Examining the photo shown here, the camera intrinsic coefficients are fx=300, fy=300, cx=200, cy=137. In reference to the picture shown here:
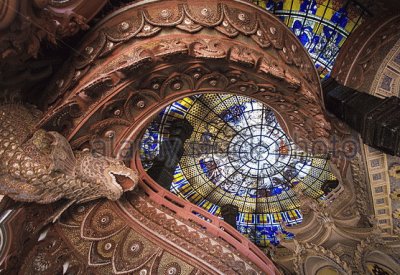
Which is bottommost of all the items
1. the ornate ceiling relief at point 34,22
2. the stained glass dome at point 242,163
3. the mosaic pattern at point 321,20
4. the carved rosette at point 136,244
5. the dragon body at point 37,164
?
the carved rosette at point 136,244

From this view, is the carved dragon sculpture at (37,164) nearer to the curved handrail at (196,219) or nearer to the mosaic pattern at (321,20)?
the curved handrail at (196,219)

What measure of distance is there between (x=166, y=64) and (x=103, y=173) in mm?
1878

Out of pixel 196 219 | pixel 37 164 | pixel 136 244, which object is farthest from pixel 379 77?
pixel 37 164

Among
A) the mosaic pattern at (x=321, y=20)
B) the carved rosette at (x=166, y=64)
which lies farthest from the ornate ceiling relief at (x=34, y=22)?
the mosaic pattern at (x=321, y=20)

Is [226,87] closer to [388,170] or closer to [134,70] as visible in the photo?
[134,70]

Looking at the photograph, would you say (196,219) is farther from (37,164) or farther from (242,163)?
(242,163)

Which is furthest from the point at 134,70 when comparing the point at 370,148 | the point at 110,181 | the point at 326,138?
the point at 370,148

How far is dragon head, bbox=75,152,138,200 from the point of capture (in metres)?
4.28

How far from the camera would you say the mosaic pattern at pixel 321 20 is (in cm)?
714

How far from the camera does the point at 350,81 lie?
681 cm

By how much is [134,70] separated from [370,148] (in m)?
4.84

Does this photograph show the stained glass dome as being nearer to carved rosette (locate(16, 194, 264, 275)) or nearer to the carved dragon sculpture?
carved rosette (locate(16, 194, 264, 275))

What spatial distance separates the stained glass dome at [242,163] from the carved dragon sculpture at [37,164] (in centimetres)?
645

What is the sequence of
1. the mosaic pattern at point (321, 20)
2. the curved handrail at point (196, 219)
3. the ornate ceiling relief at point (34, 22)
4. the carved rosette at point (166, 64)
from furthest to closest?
1. the mosaic pattern at point (321, 20)
2. the curved handrail at point (196, 219)
3. the carved rosette at point (166, 64)
4. the ornate ceiling relief at point (34, 22)
